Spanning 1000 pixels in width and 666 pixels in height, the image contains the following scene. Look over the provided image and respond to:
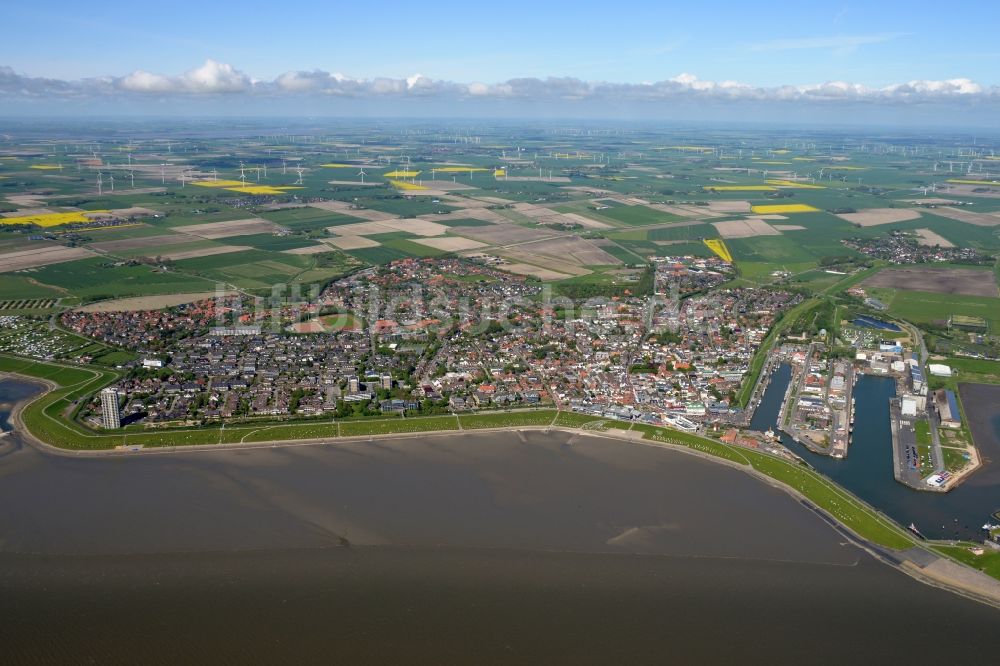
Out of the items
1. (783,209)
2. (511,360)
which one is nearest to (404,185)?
(783,209)

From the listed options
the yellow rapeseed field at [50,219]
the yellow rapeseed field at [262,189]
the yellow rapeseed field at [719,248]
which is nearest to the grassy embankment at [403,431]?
the yellow rapeseed field at [719,248]

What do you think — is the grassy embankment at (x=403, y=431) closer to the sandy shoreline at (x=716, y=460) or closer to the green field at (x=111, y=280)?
the sandy shoreline at (x=716, y=460)

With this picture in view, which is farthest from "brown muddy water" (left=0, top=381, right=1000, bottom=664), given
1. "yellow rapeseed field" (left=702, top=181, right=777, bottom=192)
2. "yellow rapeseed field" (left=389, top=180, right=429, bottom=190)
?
"yellow rapeseed field" (left=702, top=181, right=777, bottom=192)

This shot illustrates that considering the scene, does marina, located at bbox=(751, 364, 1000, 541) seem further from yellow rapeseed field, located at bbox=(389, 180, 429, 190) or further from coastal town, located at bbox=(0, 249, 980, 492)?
yellow rapeseed field, located at bbox=(389, 180, 429, 190)

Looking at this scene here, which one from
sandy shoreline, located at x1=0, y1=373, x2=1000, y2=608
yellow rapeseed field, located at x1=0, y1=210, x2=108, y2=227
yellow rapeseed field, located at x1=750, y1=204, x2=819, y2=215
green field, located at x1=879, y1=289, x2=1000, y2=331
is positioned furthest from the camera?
yellow rapeseed field, located at x1=750, y1=204, x2=819, y2=215

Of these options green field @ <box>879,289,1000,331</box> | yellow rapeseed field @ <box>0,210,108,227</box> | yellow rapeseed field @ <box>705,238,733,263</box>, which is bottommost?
green field @ <box>879,289,1000,331</box>

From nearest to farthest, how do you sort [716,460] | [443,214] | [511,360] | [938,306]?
1. [716,460]
2. [511,360]
3. [938,306]
4. [443,214]

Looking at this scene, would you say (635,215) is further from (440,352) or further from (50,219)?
(50,219)
